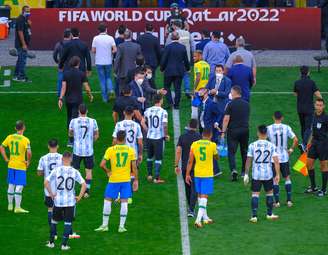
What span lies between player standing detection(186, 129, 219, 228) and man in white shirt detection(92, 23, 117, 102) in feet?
35.6

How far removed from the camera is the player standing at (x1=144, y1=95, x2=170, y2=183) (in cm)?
2594

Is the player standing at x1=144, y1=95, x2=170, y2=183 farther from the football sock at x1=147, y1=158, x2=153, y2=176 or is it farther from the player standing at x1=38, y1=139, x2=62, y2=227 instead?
the player standing at x1=38, y1=139, x2=62, y2=227

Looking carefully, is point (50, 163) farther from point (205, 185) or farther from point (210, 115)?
point (210, 115)

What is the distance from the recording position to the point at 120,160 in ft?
74.9

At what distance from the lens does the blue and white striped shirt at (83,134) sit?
2489 centimetres

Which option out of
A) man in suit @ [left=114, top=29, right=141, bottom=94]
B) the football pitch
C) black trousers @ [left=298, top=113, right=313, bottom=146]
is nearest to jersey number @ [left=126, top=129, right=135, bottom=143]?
the football pitch

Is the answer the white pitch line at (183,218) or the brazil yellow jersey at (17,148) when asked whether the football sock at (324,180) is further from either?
the brazil yellow jersey at (17,148)

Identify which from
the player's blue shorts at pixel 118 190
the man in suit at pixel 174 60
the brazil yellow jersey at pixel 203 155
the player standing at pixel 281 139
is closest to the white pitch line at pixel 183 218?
the brazil yellow jersey at pixel 203 155

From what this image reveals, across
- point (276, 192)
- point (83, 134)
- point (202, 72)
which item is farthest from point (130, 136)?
point (202, 72)

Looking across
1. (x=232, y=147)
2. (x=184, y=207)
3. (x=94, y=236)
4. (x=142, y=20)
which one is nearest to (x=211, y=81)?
(x=232, y=147)

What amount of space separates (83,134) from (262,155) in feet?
12.5

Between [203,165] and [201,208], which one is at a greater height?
[203,165]

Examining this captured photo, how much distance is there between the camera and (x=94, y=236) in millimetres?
22828

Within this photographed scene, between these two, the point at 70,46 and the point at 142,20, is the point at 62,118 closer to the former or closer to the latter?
the point at 70,46
